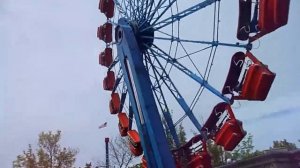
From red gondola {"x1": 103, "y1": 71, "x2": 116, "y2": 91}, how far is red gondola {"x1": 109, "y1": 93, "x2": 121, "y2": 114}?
0.57 m

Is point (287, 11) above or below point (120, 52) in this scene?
below

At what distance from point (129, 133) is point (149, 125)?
3.18 m

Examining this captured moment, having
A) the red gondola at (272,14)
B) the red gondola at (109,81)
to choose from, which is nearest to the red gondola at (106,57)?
the red gondola at (109,81)

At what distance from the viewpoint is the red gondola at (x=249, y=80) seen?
10078 mm

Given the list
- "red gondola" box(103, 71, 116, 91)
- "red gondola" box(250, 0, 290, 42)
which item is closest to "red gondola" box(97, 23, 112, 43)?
"red gondola" box(103, 71, 116, 91)

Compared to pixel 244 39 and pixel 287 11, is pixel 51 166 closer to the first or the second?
pixel 244 39

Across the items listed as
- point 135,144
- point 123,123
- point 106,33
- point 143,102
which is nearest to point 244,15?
point 143,102

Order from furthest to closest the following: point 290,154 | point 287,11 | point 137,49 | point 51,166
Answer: point 51,166
point 290,154
point 137,49
point 287,11

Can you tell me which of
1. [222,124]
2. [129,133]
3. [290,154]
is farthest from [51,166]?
[222,124]

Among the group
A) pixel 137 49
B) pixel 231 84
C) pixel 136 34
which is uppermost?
pixel 136 34

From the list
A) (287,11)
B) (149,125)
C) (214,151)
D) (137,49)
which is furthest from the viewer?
(214,151)

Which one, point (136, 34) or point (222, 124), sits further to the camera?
point (136, 34)

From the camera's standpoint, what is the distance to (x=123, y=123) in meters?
16.3

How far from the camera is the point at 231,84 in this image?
11.7 m
